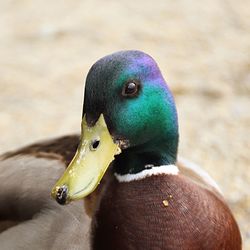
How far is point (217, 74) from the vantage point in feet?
16.7

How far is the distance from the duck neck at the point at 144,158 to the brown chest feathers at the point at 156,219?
0.05 meters

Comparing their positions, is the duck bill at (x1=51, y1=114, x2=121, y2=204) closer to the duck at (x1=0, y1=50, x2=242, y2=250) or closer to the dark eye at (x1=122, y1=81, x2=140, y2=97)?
the duck at (x1=0, y1=50, x2=242, y2=250)

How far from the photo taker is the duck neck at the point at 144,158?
2.69 m

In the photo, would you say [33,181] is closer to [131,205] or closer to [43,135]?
[131,205]

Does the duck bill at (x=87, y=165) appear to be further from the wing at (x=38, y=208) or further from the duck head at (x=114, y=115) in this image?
the wing at (x=38, y=208)

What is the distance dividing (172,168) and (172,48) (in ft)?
9.21

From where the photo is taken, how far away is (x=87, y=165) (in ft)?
7.95

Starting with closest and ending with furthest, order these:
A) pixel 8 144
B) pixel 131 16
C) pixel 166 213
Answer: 1. pixel 166 213
2. pixel 8 144
3. pixel 131 16

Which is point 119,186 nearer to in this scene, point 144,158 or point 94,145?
point 144,158

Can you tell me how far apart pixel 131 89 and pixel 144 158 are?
0.33m

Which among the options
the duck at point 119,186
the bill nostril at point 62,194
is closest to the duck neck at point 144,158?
the duck at point 119,186

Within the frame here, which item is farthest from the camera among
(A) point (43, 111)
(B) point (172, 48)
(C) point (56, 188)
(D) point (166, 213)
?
(B) point (172, 48)

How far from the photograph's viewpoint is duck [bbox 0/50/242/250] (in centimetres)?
246

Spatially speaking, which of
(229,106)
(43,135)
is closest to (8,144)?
(43,135)
